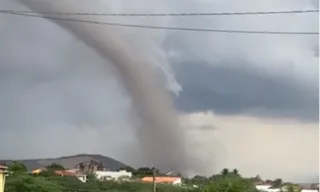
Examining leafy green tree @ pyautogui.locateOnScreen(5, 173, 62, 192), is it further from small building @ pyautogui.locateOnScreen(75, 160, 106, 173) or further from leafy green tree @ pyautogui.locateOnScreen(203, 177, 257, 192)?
small building @ pyautogui.locateOnScreen(75, 160, 106, 173)

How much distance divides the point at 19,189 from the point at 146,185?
17.6m

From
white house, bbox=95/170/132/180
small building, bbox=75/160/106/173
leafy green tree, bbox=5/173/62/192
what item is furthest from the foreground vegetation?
small building, bbox=75/160/106/173

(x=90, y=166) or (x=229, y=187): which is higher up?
(x=90, y=166)

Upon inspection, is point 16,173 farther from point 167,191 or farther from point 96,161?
point 96,161

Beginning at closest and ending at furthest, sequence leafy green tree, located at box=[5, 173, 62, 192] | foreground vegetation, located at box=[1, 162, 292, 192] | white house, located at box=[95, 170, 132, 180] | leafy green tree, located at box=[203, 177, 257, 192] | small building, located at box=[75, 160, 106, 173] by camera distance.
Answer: leafy green tree, located at box=[203, 177, 257, 192] → foreground vegetation, located at box=[1, 162, 292, 192] → leafy green tree, located at box=[5, 173, 62, 192] → white house, located at box=[95, 170, 132, 180] → small building, located at box=[75, 160, 106, 173]

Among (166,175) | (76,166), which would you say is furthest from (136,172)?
(76,166)

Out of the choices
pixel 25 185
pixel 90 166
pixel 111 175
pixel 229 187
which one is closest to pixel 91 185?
pixel 25 185

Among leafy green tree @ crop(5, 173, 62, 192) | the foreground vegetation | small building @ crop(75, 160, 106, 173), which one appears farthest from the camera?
small building @ crop(75, 160, 106, 173)

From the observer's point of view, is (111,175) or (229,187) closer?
(229,187)

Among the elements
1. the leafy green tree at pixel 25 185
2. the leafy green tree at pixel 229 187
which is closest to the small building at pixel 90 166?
the leafy green tree at pixel 25 185

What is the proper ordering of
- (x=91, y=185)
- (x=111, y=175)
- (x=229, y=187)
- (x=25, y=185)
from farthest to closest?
(x=111, y=175) < (x=91, y=185) < (x=25, y=185) < (x=229, y=187)

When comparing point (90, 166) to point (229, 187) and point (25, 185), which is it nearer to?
point (25, 185)

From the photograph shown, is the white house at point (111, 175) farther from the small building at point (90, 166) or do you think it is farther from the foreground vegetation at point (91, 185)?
the small building at point (90, 166)

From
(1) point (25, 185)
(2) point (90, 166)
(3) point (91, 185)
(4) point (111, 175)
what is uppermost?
(2) point (90, 166)
